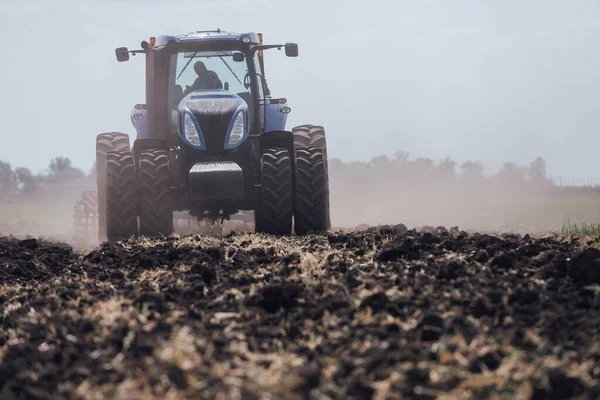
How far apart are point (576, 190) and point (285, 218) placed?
128 feet

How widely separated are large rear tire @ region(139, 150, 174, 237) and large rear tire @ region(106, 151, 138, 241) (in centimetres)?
16

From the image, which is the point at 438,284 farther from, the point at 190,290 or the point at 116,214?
the point at 116,214

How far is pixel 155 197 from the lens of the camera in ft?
38.9

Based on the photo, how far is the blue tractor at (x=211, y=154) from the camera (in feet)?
39.1

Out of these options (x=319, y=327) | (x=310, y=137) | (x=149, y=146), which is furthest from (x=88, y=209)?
(x=319, y=327)

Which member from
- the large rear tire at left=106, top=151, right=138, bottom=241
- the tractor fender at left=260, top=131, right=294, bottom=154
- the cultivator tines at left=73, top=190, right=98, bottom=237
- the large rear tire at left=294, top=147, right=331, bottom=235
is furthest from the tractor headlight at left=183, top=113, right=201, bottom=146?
the cultivator tines at left=73, top=190, right=98, bottom=237

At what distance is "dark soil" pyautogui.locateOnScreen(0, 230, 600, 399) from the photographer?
4289 millimetres

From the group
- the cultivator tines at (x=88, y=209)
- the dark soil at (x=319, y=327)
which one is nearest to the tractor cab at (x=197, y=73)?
the dark soil at (x=319, y=327)

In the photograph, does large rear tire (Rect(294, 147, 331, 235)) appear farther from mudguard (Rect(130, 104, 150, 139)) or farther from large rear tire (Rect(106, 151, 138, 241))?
mudguard (Rect(130, 104, 150, 139))

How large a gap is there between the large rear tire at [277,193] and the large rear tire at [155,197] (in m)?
1.38

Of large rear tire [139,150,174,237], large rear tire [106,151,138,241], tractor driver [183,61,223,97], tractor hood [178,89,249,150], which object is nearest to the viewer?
large rear tire [139,150,174,237]

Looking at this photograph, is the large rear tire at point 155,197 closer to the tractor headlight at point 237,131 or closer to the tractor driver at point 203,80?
the tractor headlight at point 237,131

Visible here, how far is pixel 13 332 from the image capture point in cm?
584

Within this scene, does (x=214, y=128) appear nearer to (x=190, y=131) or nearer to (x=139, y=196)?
(x=190, y=131)
